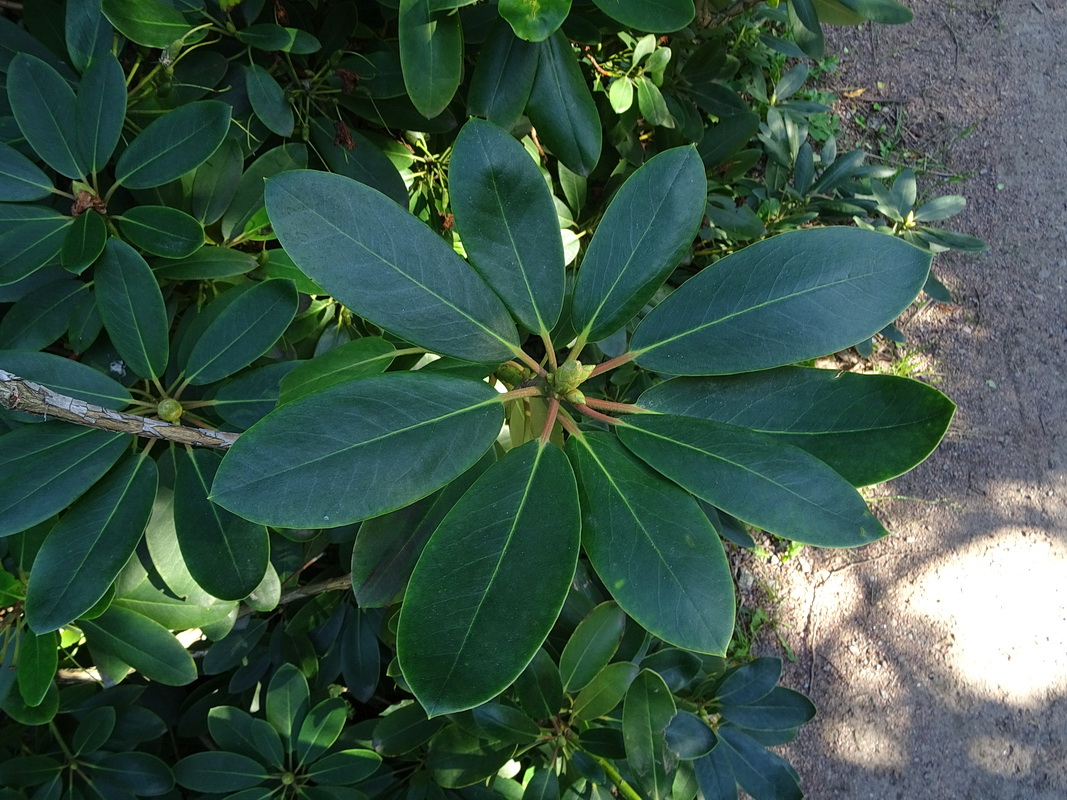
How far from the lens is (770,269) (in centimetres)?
72

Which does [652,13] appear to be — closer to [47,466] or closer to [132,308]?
[132,308]

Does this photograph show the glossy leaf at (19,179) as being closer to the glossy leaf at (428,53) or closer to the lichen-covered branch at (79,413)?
the lichen-covered branch at (79,413)

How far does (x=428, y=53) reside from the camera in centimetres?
97

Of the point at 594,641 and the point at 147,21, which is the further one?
the point at 594,641

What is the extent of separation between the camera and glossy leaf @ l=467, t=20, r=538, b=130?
1104mm

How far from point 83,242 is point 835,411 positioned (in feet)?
3.13

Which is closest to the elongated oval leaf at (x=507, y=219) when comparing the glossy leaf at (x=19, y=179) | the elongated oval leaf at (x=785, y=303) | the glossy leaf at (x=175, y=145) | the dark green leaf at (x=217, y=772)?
the elongated oval leaf at (x=785, y=303)

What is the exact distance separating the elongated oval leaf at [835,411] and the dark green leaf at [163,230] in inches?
25.7

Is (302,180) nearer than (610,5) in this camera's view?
Yes

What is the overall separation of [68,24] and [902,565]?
2.75 meters

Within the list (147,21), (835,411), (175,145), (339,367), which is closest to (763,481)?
(835,411)

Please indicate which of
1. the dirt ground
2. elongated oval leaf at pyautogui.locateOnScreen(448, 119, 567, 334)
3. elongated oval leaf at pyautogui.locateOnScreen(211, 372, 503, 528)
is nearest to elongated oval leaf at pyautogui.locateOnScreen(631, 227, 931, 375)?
elongated oval leaf at pyautogui.locateOnScreen(448, 119, 567, 334)

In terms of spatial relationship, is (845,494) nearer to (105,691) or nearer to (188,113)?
(188,113)

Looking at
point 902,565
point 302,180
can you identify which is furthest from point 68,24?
point 902,565
